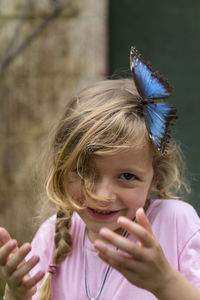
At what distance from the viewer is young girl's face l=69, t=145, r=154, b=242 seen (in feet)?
3.91

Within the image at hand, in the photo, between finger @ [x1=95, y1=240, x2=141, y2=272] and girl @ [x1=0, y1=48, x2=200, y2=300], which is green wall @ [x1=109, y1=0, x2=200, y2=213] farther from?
finger @ [x1=95, y1=240, x2=141, y2=272]

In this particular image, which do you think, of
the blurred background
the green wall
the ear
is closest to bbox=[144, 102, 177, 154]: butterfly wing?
the ear

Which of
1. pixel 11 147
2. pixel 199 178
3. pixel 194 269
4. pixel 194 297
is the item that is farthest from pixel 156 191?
pixel 11 147

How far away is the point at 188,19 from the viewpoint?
2.76 m

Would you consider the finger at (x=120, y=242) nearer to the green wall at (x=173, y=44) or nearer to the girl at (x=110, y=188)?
the girl at (x=110, y=188)

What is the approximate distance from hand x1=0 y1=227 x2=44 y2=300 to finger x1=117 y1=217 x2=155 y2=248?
261 mm

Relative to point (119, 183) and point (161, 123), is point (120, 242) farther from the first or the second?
point (161, 123)

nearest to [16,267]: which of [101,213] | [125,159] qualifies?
[101,213]

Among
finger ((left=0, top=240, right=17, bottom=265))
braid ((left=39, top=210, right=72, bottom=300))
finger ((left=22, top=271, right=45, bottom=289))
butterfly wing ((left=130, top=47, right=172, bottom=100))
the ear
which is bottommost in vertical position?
braid ((left=39, top=210, right=72, bottom=300))

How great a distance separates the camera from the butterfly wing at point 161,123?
1208mm

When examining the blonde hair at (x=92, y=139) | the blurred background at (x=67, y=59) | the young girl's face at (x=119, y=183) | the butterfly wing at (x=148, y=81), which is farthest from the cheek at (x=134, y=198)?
the blurred background at (x=67, y=59)

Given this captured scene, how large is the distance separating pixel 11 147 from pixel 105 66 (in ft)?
2.70

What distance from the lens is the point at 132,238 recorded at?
139 centimetres

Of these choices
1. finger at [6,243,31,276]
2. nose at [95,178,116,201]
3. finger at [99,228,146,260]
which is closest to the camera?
finger at [99,228,146,260]
